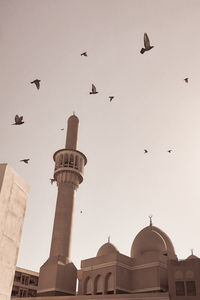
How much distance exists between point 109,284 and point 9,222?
30.9 meters

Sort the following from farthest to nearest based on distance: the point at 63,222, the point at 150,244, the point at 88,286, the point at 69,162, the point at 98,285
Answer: the point at 69,162 < the point at 150,244 < the point at 63,222 < the point at 88,286 < the point at 98,285

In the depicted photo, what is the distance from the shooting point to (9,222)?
431cm

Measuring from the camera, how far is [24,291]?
152 feet

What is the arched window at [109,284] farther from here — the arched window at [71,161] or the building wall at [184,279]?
the arched window at [71,161]

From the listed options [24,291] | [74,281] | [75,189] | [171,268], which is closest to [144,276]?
[171,268]

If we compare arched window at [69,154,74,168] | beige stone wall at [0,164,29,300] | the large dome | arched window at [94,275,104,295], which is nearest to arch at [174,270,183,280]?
the large dome

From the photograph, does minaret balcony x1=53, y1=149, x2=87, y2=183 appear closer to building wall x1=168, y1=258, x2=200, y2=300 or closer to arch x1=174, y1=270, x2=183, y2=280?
building wall x1=168, y1=258, x2=200, y2=300

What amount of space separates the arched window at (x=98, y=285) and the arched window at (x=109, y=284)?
0.59 m

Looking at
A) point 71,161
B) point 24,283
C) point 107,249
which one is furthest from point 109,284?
point 24,283

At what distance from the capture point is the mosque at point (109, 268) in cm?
2809

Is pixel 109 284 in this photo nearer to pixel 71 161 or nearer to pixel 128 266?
pixel 128 266

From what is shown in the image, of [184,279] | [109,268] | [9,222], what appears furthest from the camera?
[109,268]

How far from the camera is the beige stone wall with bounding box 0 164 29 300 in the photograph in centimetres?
411

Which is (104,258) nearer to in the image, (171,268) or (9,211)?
(171,268)
